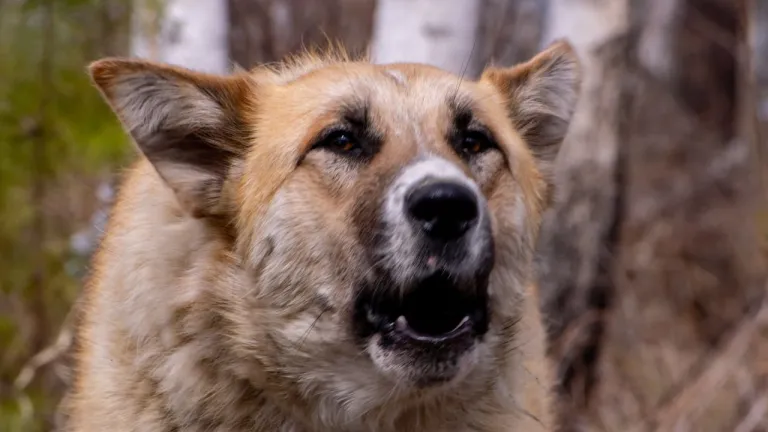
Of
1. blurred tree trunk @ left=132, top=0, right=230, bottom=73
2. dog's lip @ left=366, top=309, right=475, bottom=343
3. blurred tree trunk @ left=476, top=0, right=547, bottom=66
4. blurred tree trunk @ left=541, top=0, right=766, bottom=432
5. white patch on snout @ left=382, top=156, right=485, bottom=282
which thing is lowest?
blurred tree trunk @ left=541, top=0, right=766, bottom=432

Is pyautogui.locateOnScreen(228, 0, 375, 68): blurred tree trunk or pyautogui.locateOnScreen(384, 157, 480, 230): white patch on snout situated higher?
pyautogui.locateOnScreen(384, 157, 480, 230): white patch on snout

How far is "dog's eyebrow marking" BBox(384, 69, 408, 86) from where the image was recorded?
311cm

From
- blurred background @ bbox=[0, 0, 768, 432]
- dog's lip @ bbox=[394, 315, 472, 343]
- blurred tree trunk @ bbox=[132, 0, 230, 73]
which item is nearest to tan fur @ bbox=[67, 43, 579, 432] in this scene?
dog's lip @ bbox=[394, 315, 472, 343]

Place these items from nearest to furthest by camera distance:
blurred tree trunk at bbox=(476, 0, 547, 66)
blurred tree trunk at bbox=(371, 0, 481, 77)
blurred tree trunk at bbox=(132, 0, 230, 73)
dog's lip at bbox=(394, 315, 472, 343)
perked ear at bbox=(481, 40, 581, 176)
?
dog's lip at bbox=(394, 315, 472, 343)
perked ear at bbox=(481, 40, 581, 176)
blurred tree trunk at bbox=(371, 0, 481, 77)
blurred tree trunk at bbox=(132, 0, 230, 73)
blurred tree trunk at bbox=(476, 0, 547, 66)

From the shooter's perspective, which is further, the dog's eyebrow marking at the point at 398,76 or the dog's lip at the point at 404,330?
the dog's eyebrow marking at the point at 398,76

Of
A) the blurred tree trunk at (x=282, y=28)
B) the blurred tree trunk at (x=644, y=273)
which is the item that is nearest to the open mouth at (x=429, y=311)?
the blurred tree trunk at (x=644, y=273)

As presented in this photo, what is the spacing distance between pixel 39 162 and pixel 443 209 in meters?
3.29

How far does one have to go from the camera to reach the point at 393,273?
2.71 m

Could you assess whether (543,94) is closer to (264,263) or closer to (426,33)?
(264,263)

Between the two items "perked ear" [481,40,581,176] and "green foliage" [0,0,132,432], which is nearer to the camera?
"perked ear" [481,40,581,176]

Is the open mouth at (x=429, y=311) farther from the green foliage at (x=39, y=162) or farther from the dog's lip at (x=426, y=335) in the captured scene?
the green foliage at (x=39, y=162)

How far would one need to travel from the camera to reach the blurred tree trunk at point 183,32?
18.1 feet

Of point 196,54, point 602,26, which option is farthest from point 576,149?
point 196,54

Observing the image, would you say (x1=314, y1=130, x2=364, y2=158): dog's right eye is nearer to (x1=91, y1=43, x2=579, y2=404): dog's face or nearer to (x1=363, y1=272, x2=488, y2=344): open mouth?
(x1=91, y1=43, x2=579, y2=404): dog's face
